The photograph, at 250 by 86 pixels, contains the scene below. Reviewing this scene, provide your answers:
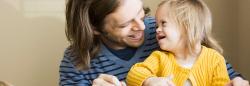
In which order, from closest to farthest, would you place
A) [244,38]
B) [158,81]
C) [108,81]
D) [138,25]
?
1. [158,81]
2. [108,81]
3. [138,25]
4. [244,38]

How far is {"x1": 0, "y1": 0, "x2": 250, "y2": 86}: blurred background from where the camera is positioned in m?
1.53

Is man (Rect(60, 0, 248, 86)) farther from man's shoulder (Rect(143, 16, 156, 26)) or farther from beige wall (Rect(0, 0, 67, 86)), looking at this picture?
beige wall (Rect(0, 0, 67, 86))

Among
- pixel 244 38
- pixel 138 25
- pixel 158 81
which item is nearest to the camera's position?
pixel 158 81

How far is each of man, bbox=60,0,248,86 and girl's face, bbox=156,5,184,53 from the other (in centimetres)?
12

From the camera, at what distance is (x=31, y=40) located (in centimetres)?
156

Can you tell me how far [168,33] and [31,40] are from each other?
2.24ft

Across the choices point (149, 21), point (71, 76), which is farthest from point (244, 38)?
point (71, 76)

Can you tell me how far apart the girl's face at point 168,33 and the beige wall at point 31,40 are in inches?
23.9

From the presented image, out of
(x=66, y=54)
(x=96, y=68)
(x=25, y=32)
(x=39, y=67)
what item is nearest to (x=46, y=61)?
(x=39, y=67)

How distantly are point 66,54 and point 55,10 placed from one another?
0.30 meters

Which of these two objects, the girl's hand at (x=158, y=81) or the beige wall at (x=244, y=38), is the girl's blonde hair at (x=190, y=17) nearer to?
the girl's hand at (x=158, y=81)

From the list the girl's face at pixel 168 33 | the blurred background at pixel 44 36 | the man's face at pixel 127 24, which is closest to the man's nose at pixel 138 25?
the man's face at pixel 127 24

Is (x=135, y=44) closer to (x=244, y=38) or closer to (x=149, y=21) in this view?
(x=149, y=21)

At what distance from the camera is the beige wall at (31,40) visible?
1533 millimetres
